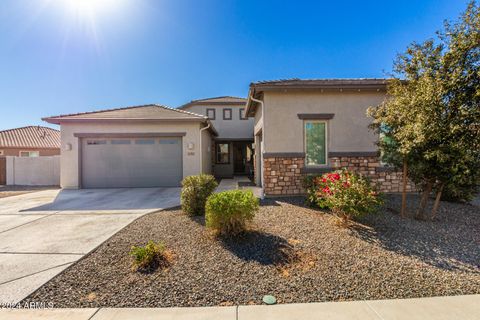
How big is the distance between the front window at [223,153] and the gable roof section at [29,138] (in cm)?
1619

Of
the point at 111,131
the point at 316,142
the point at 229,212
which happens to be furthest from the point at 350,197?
the point at 111,131

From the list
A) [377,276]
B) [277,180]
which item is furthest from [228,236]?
[277,180]

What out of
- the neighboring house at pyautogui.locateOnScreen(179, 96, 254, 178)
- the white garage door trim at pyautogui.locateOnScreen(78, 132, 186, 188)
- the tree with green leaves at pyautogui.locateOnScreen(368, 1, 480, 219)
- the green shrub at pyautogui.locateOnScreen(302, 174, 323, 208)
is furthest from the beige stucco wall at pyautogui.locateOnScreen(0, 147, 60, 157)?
the tree with green leaves at pyautogui.locateOnScreen(368, 1, 480, 219)

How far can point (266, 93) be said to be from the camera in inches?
279

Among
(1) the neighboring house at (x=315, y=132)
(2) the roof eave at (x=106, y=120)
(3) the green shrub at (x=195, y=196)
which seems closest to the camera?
(3) the green shrub at (x=195, y=196)

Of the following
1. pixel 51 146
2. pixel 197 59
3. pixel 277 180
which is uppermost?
pixel 197 59

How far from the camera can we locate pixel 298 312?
2.16 meters

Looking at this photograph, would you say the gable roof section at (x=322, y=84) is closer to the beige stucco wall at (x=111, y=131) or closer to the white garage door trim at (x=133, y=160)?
the beige stucco wall at (x=111, y=131)

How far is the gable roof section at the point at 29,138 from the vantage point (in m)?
17.8

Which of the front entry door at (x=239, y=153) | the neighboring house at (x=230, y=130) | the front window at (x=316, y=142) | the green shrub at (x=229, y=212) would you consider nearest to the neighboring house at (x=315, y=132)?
the front window at (x=316, y=142)

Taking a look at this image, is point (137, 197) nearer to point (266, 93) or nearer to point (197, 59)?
point (266, 93)

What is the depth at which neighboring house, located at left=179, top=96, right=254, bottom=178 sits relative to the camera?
1552cm

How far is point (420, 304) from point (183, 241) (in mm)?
3512

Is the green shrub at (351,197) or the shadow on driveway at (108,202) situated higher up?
the green shrub at (351,197)
